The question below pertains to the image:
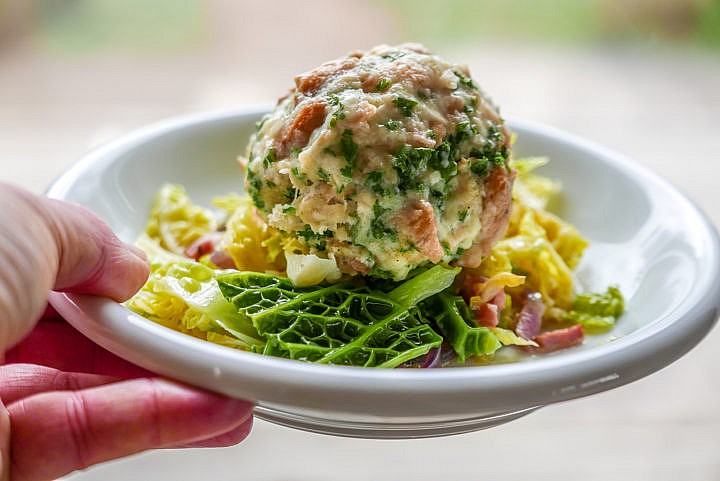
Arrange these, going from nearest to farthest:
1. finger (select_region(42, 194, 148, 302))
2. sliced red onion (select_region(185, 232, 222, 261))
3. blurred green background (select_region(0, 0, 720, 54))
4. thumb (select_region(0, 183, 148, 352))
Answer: thumb (select_region(0, 183, 148, 352))
finger (select_region(42, 194, 148, 302))
sliced red onion (select_region(185, 232, 222, 261))
blurred green background (select_region(0, 0, 720, 54))

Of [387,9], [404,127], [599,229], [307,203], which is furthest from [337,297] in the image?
[387,9]

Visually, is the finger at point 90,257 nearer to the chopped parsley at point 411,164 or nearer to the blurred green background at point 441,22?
the chopped parsley at point 411,164

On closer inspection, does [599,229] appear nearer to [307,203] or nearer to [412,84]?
[412,84]

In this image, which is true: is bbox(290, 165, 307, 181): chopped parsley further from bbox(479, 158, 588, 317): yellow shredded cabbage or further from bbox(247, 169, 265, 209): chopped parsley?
bbox(479, 158, 588, 317): yellow shredded cabbage

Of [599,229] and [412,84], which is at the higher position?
[412,84]

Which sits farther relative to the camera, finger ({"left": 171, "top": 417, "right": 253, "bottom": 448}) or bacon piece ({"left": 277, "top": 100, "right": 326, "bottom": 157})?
bacon piece ({"left": 277, "top": 100, "right": 326, "bottom": 157})

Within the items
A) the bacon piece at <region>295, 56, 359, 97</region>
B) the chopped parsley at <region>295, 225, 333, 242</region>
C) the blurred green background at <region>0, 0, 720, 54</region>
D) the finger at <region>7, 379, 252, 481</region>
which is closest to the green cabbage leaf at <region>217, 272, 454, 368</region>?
the chopped parsley at <region>295, 225, 333, 242</region>

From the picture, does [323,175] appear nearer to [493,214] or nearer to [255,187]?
[255,187]
